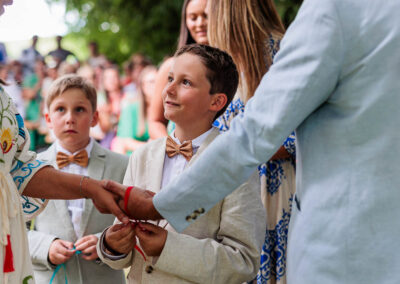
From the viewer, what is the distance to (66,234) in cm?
Answer: 330

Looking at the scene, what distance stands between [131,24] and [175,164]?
1259 cm

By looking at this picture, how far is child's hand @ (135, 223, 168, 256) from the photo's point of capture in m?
2.41

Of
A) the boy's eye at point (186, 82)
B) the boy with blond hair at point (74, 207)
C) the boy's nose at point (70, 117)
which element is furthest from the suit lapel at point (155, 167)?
the boy's nose at point (70, 117)

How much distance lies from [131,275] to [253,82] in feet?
4.35

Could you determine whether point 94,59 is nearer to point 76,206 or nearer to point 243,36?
point 76,206

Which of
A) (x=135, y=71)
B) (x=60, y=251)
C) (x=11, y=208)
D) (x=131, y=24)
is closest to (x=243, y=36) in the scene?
(x=60, y=251)

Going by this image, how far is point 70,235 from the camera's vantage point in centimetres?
330

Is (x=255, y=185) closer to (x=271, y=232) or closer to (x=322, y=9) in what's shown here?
(x=271, y=232)

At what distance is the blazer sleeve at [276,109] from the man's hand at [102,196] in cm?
45

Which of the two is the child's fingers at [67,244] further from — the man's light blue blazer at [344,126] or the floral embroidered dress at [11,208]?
the man's light blue blazer at [344,126]

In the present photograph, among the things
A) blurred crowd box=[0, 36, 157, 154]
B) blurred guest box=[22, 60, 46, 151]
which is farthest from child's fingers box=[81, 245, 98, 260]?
blurred guest box=[22, 60, 46, 151]

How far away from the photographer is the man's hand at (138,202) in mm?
2275

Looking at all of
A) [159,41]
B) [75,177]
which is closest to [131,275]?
[75,177]

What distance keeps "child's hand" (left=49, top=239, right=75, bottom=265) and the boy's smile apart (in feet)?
2.17
